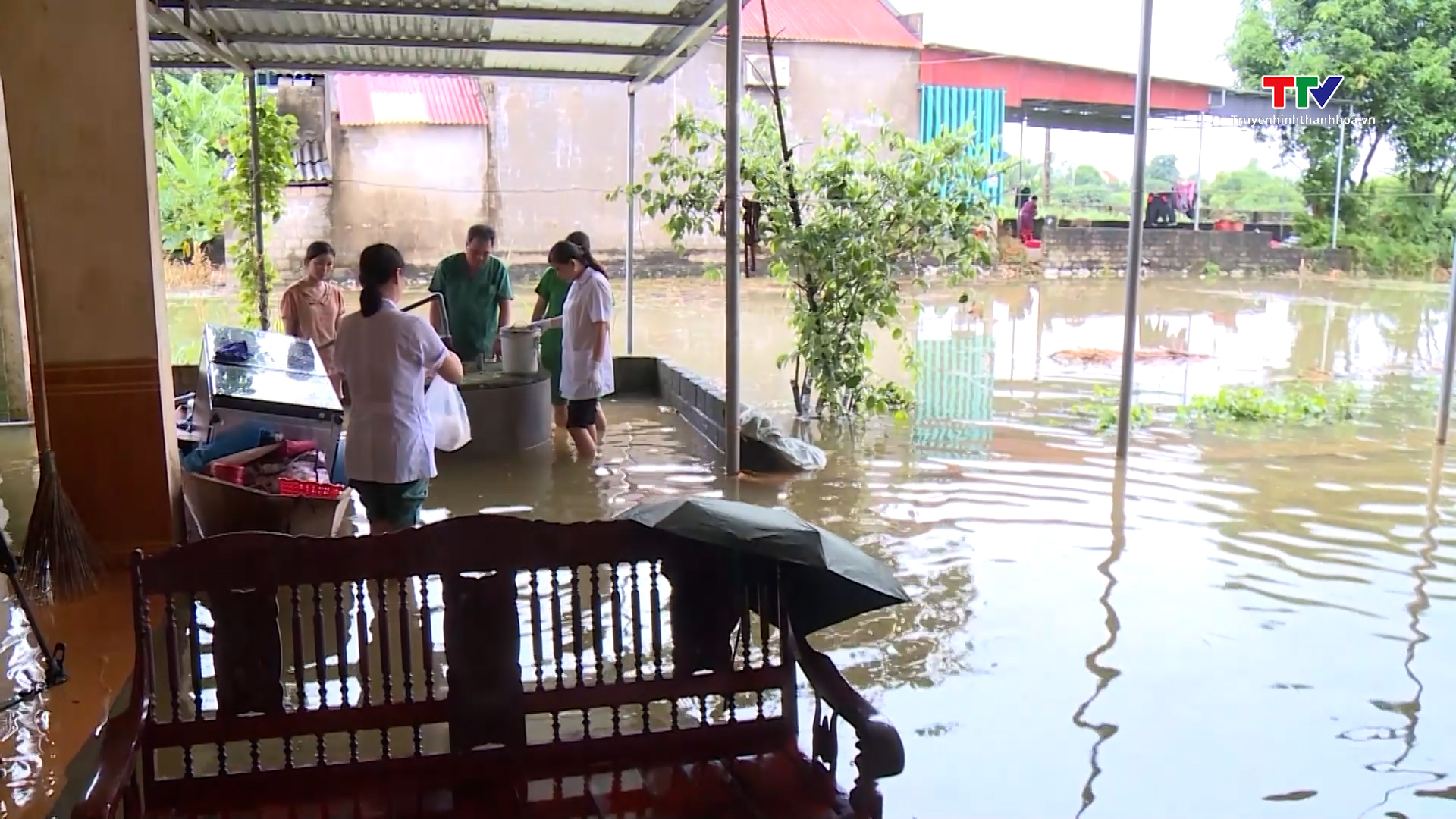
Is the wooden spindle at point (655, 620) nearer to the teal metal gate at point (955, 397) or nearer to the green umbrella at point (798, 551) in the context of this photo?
the green umbrella at point (798, 551)

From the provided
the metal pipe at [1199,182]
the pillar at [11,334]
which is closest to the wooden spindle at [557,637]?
the pillar at [11,334]

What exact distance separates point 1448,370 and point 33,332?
803 cm

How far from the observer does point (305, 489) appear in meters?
4.56

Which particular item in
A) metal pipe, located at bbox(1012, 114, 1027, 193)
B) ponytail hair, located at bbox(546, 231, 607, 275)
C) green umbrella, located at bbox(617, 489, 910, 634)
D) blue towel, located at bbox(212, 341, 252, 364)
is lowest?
green umbrella, located at bbox(617, 489, 910, 634)

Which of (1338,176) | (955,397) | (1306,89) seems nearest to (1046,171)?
(1306,89)

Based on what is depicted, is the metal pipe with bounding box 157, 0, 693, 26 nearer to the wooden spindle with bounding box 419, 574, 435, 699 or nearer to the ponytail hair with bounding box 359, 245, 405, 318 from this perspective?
the ponytail hair with bounding box 359, 245, 405, 318

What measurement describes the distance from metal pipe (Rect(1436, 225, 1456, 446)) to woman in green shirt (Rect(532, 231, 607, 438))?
221 inches

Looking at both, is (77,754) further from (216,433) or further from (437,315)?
(437,315)

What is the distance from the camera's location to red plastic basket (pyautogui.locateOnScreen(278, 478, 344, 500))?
14.9 ft

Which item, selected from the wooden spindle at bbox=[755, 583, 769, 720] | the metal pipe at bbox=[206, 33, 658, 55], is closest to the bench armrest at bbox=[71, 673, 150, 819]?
the wooden spindle at bbox=[755, 583, 769, 720]

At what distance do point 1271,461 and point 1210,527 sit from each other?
180cm

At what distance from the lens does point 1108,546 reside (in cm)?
529

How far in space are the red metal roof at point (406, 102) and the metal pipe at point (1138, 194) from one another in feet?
41.7

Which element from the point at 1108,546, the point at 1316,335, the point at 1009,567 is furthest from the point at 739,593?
the point at 1316,335
